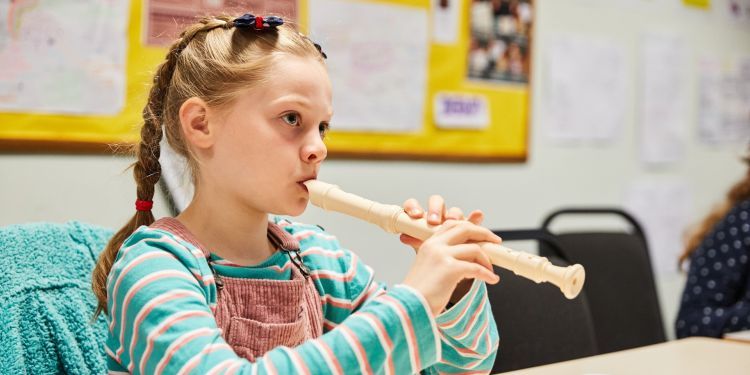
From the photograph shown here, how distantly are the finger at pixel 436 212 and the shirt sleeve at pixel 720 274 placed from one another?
1.10 meters

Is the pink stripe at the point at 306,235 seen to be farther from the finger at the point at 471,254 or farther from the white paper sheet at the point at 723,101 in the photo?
the white paper sheet at the point at 723,101

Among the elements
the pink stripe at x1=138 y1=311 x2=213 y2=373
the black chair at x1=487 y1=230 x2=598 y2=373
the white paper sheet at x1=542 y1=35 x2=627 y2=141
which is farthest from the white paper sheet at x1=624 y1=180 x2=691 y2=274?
the pink stripe at x1=138 y1=311 x2=213 y2=373

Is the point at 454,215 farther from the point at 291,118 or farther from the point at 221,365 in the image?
the point at 221,365

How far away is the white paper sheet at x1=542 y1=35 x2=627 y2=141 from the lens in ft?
8.55

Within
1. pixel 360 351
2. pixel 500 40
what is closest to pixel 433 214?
pixel 360 351

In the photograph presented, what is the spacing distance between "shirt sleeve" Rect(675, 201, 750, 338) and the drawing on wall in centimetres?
79

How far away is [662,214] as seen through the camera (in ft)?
9.75

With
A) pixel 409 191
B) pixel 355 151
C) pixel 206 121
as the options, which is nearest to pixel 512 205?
pixel 409 191

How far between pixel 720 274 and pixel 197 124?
1.41 m

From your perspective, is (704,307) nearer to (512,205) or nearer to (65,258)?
(512,205)

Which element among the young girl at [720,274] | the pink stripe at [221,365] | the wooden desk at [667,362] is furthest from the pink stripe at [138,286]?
the young girl at [720,274]

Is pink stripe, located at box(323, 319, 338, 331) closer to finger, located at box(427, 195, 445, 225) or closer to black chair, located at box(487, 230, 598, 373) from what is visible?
finger, located at box(427, 195, 445, 225)

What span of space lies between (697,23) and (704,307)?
1591 mm

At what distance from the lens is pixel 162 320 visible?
2.61 feet
